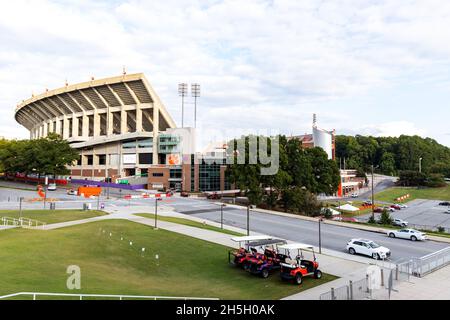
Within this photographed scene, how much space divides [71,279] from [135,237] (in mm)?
14611

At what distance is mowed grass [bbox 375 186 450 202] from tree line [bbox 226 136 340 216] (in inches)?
1628

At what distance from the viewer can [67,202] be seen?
5859 cm

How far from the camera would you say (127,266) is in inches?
893

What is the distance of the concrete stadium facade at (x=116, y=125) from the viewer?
9944cm

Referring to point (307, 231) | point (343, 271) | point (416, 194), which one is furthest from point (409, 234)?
point (416, 194)

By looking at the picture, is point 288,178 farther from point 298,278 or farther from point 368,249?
point 298,278

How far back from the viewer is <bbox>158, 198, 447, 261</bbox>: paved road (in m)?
32.1

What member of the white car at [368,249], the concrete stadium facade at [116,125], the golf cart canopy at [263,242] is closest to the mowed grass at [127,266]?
the golf cart canopy at [263,242]

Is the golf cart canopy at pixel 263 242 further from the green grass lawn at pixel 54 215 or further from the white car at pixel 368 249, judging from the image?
the green grass lawn at pixel 54 215

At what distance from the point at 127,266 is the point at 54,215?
24.9m

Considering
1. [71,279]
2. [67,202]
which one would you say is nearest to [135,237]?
[71,279]

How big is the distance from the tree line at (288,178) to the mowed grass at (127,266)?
3074cm
